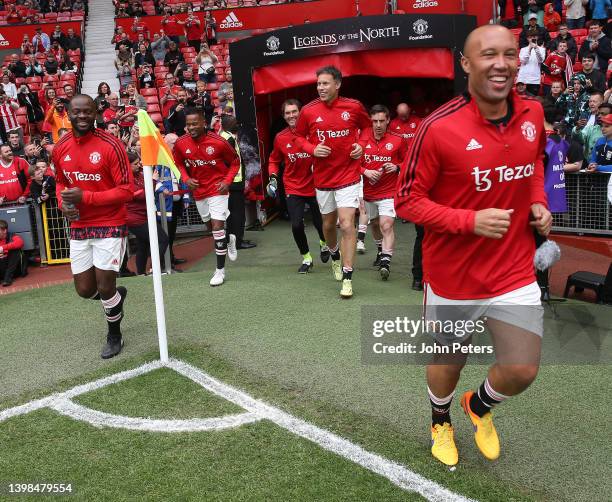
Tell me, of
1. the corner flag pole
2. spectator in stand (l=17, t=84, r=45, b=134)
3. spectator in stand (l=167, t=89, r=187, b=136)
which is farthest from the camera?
spectator in stand (l=17, t=84, r=45, b=134)

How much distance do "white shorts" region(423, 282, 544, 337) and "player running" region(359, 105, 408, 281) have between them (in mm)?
4499

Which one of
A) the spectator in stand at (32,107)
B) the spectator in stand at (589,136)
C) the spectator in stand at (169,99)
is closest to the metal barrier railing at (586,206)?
the spectator in stand at (589,136)

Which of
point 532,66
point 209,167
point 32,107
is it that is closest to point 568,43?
point 532,66

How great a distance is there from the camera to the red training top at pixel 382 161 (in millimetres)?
8375

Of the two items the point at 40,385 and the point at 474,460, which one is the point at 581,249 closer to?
the point at 474,460

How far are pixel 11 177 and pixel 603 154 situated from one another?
28.7 feet

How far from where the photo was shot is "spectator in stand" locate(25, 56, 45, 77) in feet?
62.5

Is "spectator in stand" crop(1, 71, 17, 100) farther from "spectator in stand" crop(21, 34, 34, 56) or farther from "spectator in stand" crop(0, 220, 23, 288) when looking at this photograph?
"spectator in stand" crop(0, 220, 23, 288)

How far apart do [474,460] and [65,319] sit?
4.59 m

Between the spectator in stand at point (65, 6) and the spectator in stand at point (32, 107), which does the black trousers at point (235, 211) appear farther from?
the spectator in stand at point (65, 6)

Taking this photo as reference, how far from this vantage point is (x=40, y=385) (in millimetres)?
5273

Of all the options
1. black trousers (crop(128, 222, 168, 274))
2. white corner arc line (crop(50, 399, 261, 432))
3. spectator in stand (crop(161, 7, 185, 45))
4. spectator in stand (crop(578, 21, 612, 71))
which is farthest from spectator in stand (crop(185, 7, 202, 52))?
white corner arc line (crop(50, 399, 261, 432))

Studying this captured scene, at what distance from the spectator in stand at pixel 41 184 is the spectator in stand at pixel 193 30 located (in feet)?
36.7

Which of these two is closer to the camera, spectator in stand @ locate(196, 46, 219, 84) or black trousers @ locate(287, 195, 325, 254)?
black trousers @ locate(287, 195, 325, 254)
